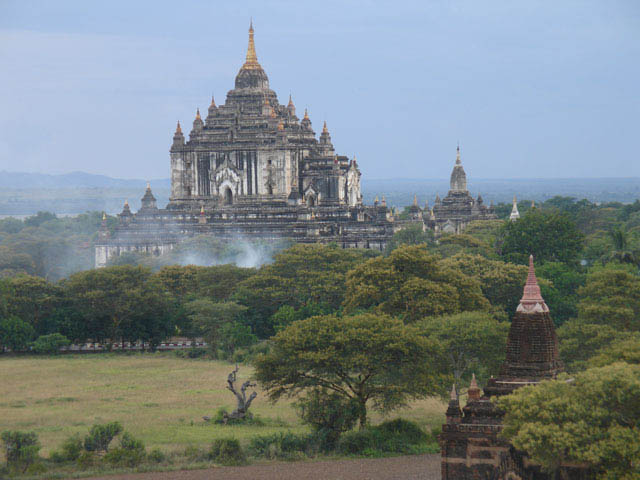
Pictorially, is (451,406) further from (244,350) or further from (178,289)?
(178,289)

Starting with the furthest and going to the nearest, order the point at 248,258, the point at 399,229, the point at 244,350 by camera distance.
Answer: the point at 399,229, the point at 248,258, the point at 244,350

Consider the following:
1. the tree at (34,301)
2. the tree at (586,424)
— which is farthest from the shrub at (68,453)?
the tree at (34,301)

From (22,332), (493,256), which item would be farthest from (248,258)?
(22,332)

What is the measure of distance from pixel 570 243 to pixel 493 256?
8389 millimetres

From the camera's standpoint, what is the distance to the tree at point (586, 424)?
28.1 metres

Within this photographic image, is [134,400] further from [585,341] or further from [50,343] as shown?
[585,341]

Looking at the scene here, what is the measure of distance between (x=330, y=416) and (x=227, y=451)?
4507 millimetres

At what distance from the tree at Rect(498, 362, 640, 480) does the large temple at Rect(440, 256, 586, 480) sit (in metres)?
1.36

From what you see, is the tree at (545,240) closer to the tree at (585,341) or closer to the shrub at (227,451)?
the tree at (585,341)

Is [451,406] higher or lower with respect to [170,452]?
higher

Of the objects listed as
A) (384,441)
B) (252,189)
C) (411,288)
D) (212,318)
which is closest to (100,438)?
(384,441)

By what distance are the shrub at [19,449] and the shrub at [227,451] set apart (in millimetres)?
5680

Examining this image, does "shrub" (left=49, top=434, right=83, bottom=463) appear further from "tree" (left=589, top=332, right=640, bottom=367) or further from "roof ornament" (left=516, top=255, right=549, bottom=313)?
"tree" (left=589, top=332, right=640, bottom=367)

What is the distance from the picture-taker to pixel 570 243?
85.4 meters
